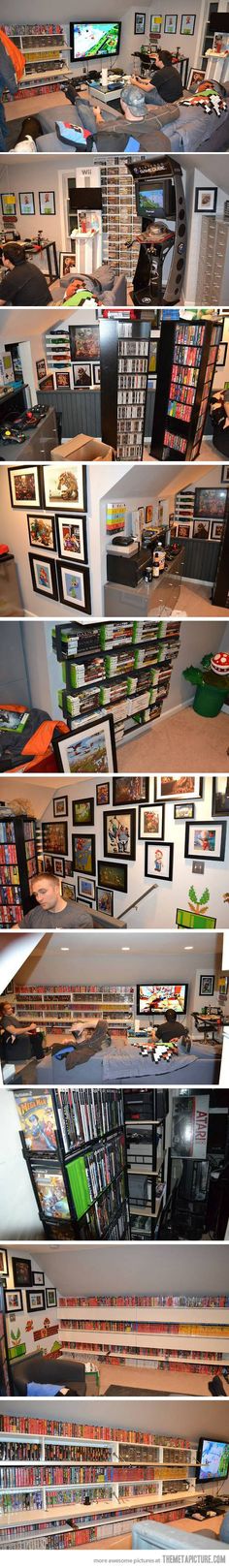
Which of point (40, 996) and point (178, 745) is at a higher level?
point (178, 745)

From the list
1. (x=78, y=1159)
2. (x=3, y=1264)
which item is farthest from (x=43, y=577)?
(x=3, y=1264)

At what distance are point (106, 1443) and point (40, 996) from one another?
129 cm

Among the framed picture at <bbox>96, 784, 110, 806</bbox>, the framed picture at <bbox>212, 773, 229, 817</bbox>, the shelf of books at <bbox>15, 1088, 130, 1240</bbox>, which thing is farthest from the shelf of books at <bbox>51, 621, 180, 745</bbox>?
the shelf of books at <bbox>15, 1088, 130, 1240</bbox>

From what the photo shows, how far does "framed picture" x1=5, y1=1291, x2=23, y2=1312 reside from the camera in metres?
5.21

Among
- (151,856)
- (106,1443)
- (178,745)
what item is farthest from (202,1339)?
(178,745)

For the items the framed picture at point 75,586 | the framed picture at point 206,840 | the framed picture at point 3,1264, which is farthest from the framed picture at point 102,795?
the framed picture at point 3,1264

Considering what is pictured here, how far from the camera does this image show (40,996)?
5266 millimetres

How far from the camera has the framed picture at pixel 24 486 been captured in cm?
492

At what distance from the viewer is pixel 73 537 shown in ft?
16.3

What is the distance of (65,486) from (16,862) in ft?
3.61

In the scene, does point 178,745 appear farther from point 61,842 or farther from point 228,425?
point 228,425

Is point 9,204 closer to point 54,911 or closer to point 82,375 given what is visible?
point 82,375

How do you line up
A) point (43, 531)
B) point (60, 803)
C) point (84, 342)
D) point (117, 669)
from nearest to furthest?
1. point (84, 342)
2. point (43, 531)
3. point (117, 669)
4. point (60, 803)

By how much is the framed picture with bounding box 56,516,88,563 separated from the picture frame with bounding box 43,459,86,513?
0.11ft
